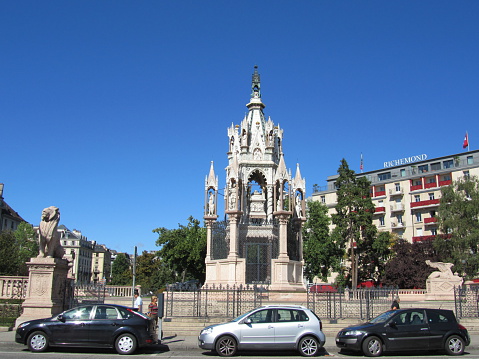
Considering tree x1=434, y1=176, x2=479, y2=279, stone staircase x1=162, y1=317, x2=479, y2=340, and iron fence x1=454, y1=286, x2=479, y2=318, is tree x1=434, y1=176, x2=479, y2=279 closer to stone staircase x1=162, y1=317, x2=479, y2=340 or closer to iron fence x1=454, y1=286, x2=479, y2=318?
iron fence x1=454, y1=286, x2=479, y2=318

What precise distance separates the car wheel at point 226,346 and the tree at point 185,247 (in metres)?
38.3

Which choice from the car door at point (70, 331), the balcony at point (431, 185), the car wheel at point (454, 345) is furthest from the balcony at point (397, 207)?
the car door at point (70, 331)

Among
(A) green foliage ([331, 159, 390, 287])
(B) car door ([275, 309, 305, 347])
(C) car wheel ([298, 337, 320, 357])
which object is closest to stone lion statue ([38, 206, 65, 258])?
(B) car door ([275, 309, 305, 347])

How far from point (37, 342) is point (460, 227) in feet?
143

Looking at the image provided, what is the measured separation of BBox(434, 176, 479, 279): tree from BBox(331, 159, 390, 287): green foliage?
21.0 feet

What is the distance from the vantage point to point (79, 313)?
13656mm

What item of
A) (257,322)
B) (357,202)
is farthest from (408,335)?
(357,202)

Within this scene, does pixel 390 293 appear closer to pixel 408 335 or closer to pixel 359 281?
pixel 408 335

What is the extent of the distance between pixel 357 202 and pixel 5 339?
3736 centimetres

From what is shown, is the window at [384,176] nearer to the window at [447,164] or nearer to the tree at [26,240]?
the window at [447,164]

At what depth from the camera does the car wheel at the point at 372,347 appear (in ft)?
44.4

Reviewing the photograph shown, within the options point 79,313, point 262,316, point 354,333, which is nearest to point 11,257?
point 79,313

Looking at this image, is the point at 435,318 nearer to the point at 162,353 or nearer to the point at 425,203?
the point at 162,353

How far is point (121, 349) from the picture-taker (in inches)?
526
